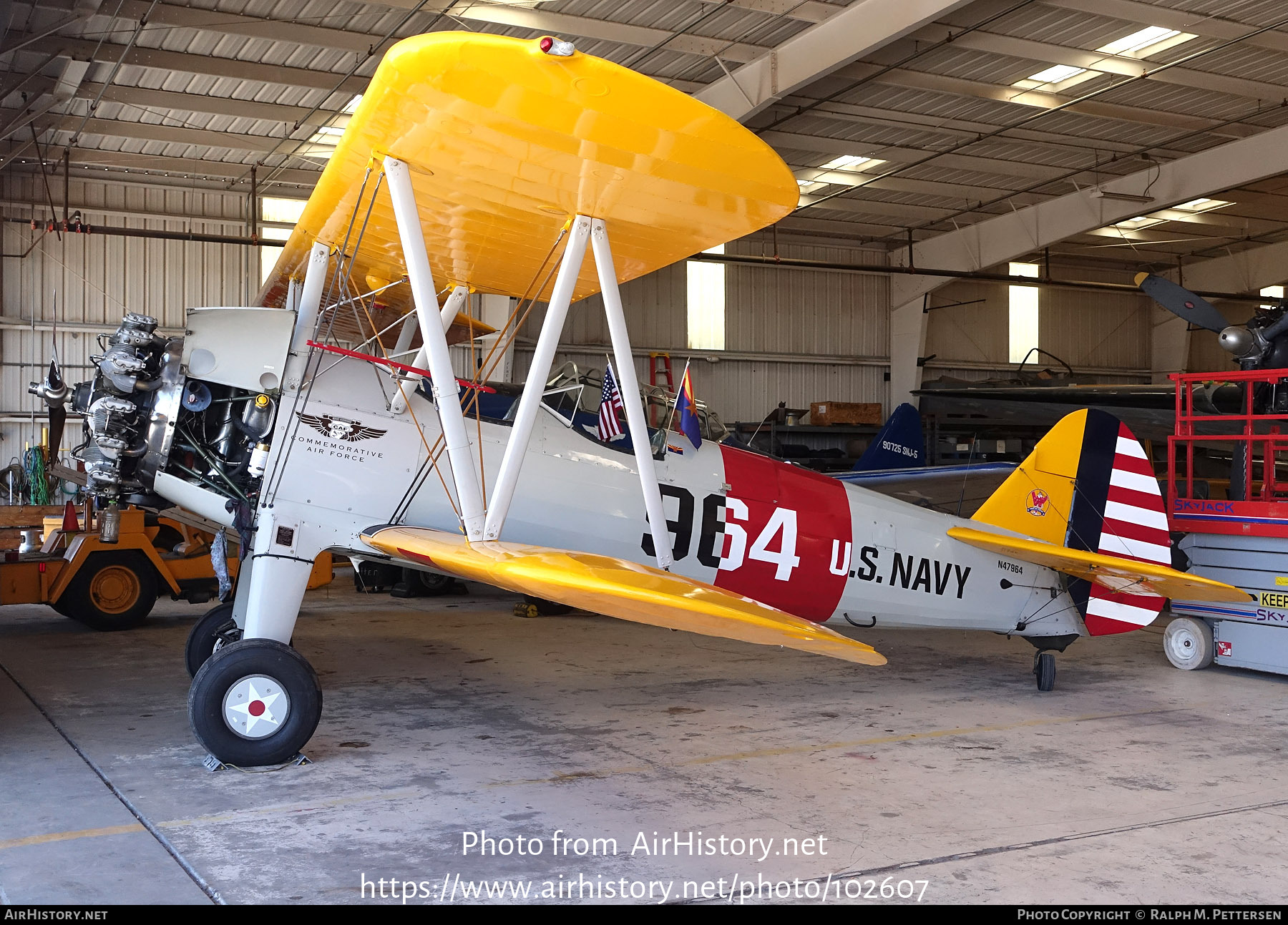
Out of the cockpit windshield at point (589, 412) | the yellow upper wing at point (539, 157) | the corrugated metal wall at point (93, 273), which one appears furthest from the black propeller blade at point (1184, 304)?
the corrugated metal wall at point (93, 273)

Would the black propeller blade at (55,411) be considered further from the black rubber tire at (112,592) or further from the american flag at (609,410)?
the american flag at (609,410)

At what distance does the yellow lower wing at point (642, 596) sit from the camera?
3504 millimetres

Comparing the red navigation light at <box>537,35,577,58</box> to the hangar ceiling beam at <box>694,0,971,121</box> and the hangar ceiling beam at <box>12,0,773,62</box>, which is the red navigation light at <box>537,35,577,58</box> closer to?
the hangar ceiling beam at <box>694,0,971,121</box>

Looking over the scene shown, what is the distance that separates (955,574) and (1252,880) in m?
3.04

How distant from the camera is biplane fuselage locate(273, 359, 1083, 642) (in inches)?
210

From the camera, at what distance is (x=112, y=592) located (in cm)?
913

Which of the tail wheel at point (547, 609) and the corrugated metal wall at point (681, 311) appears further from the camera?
the corrugated metal wall at point (681, 311)

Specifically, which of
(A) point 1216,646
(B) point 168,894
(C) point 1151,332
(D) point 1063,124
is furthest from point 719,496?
(C) point 1151,332

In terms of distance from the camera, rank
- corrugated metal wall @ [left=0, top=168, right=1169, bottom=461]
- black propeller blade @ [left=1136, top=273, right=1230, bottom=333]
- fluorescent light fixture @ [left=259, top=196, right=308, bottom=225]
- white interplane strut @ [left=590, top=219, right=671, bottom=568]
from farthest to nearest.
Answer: fluorescent light fixture @ [left=259, top=196, right=308, bottom=225] → corrugated metal wall @ [left=0, top=168, right=1169, bottom=461] → black propeller blade @ [left=1136, top=273, right=1230, bottom=333] → white interplane strut @ [left=590, top=219, right=671, bottom=568]

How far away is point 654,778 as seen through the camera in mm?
4738

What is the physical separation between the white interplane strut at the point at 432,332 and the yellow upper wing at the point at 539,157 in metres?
0.17

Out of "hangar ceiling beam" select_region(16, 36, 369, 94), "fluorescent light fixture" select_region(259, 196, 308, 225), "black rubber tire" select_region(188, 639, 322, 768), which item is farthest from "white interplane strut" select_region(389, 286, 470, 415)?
"fluorescent light fixture" select_region(259, 196, 308, 225)

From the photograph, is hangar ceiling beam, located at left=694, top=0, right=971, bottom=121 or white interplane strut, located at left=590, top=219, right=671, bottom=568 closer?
white interplane strut, located at left=590, top=219, right=671, bottom=568
